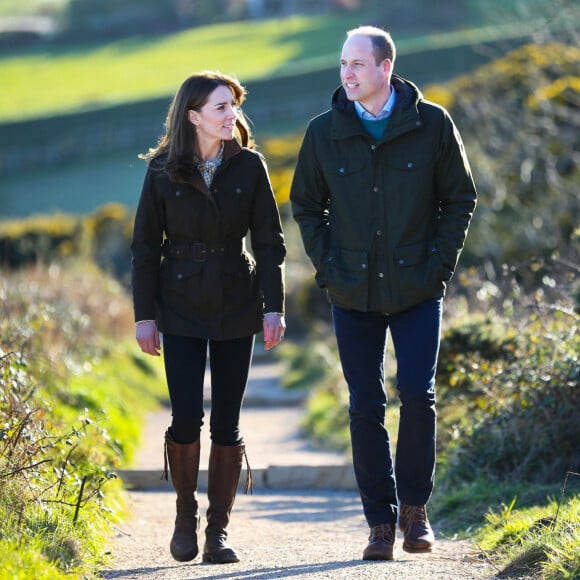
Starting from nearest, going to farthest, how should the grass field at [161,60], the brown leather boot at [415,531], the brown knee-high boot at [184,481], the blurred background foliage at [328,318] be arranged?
1. the brown leather boot at [415,531]
2. the brown knee-high boot at [184,481]
3. the blurred background foliage at [328,318]
4. the grass field at [161,60]

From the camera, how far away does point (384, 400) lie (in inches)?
243

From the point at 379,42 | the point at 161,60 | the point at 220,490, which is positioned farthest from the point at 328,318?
the point at 161,60

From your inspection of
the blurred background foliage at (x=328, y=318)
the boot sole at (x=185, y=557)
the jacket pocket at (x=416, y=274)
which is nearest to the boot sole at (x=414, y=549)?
the blurred background foliage at (x=328, y=318)

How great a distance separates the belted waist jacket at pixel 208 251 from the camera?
244 inches

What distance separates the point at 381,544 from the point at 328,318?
13379 millimetres

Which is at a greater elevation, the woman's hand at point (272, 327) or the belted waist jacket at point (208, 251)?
the belted waist jacket at point (208, 251)

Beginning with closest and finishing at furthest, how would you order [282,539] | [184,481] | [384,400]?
[384,400] → [184,481] → [282,539]

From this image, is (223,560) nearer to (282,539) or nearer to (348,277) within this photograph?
(282,539)

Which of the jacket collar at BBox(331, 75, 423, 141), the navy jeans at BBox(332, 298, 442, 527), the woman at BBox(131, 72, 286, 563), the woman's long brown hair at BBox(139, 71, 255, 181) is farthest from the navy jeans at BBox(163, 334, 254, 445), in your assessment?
the jacket collar at BBox(331, 75, 423, 141)

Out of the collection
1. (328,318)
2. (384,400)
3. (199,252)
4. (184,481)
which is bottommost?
(184,481)

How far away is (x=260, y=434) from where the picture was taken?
43.4 feet

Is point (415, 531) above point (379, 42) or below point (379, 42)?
below

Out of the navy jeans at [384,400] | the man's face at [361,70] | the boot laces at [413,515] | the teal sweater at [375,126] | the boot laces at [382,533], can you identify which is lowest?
the boot laces at [382,533]

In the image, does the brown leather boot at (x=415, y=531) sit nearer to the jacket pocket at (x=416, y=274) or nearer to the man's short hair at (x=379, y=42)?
the jacket pocket at (x=416, y=274)
